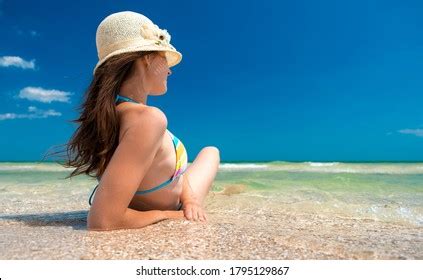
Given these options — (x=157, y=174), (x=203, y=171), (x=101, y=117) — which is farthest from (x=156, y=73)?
(x=203, y=171)

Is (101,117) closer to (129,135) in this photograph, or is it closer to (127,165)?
(129,135)

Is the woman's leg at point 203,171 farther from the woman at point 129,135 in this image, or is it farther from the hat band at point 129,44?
the hat band at point 129,44

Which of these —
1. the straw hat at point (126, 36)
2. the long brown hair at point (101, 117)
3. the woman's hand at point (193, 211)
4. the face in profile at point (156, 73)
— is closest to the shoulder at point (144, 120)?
the long brown hair at point (101, 117)

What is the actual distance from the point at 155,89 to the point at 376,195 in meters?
4.53

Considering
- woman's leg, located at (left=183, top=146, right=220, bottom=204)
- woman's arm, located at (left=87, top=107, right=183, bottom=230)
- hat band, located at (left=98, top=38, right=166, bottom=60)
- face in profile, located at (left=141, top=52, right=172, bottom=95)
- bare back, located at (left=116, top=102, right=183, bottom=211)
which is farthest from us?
woman's leg, located at (left=183, top=146, right=220, bottom=204)

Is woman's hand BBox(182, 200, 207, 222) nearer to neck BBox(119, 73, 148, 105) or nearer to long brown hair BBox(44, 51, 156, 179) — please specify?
long brown hair BBox(44, 51, 156, 179)

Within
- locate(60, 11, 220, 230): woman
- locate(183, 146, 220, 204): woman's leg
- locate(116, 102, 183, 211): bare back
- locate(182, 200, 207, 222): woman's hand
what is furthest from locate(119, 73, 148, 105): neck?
locate(183, 146, 220, 204): woman's leg

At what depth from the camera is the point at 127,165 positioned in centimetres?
256

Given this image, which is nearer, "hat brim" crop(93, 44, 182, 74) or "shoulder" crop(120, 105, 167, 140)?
"shoulder" crop(120, 105, 167, 140)

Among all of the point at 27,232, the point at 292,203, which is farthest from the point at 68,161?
the point at 292,203

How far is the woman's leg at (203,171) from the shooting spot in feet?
12.7

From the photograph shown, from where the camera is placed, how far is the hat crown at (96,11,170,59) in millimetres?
2871

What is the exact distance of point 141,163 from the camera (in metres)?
2.60

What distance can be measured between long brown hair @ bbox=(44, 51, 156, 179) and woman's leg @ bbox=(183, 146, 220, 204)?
962 mm
